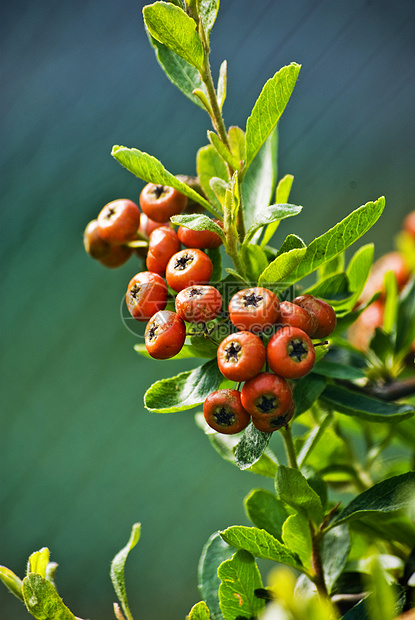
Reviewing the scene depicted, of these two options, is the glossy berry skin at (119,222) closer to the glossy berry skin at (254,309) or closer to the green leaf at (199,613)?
the glossy berry skin at (254,309)

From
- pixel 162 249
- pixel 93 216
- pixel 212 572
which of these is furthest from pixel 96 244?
pixel 93 216

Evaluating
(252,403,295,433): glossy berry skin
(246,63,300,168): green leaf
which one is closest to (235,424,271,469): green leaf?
(252,403,295,433): glossy berry skin

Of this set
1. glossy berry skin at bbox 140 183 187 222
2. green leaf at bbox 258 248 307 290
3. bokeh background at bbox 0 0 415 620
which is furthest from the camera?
bokeh background at bbox 0 0 415 620

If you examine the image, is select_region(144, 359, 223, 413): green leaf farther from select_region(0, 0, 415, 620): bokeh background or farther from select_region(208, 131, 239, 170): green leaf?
select_region(0, 0, 415, 620): bokeh background

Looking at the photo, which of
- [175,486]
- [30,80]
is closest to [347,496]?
[175,486]

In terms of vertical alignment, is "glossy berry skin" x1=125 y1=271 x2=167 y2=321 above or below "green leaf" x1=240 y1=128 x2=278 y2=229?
below

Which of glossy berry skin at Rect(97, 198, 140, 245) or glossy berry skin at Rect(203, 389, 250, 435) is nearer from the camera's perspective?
glossy berry skin at Rect(203, 389, 250, 435)
